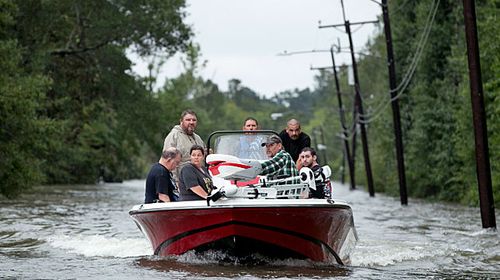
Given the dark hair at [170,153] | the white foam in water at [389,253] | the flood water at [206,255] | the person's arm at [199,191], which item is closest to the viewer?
the flood water at [206,255]

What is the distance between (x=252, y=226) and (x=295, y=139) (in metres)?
3.32

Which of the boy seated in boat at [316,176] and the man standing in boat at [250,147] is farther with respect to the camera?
the man standing in boat at [250,147]

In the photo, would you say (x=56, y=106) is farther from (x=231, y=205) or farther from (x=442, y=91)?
(x=231, y=205)

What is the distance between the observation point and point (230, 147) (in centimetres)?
1478

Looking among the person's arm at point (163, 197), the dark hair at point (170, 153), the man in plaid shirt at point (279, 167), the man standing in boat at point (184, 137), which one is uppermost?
the man standing in boat at point (184, 137)

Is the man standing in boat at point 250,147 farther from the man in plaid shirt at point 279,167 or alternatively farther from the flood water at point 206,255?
the flood water at point 206,255

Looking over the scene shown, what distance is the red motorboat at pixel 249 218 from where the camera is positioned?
13.0 meters

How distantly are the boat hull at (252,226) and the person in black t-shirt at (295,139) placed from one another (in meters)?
2.09

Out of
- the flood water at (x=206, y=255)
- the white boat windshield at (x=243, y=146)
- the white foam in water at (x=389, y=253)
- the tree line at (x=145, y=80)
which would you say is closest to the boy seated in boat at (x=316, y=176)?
the white boat windshield at (x=243, y=146)

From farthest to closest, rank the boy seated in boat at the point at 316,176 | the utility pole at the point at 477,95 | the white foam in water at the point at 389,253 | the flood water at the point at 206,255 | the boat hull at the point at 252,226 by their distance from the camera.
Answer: the utility pole at the point at 477,95, the white foam in water at the point at 389,253, the boy seated in boat at the point at 316,176, the flood water at the point at 206,255, the boat hull at the point at 252,226

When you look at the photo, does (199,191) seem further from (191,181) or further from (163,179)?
(163,179)

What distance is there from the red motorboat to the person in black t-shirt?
2057 millimetres

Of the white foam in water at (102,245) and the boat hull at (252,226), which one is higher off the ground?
the boat hull at (252,226)

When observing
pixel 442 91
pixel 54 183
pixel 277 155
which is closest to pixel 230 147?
pixel 277 155
